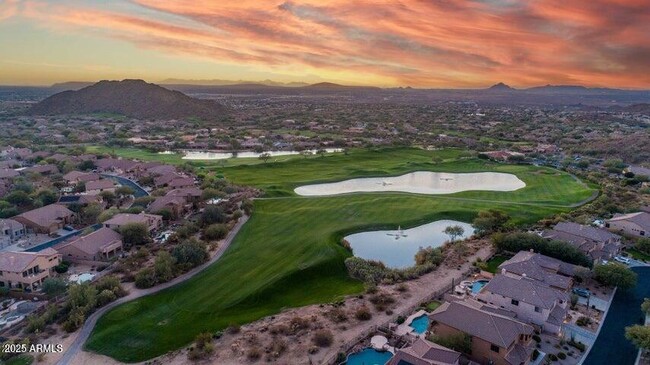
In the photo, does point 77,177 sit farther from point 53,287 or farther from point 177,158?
point 53,287

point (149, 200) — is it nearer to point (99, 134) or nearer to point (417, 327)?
point (417, 327)

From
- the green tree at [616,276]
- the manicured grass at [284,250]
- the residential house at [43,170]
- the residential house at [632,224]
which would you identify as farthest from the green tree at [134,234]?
the residential house at [632,224]

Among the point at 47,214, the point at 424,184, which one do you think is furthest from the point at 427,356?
the point at 424,184

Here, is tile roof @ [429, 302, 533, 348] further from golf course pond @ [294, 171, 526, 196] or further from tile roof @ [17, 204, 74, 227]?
tile roof @ [17, 204, 74, 227]

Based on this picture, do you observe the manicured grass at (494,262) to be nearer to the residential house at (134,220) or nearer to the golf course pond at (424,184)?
the golf course pond at (424,184)

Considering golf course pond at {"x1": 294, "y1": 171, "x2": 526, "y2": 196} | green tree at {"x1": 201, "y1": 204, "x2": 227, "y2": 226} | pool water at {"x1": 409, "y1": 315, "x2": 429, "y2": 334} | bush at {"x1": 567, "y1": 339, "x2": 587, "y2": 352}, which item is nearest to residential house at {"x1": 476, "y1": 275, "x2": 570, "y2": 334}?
bush at {"x1": 567, "y1": 339, "x2": 587, "y2": 352}

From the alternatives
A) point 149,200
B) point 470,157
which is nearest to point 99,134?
point 149,200

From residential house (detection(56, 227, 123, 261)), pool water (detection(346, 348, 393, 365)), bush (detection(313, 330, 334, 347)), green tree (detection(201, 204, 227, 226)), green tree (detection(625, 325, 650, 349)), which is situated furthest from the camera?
green tree (detection(201, 204, 227, 226))

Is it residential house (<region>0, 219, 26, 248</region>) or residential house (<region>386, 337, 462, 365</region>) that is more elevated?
residential house (<region>386, 337, 462, 365</region>)
